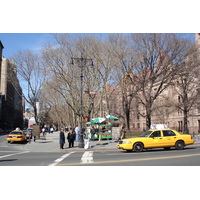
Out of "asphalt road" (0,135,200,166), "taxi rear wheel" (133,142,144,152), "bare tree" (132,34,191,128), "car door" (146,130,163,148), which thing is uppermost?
"bare tree" (132,34,191,128)

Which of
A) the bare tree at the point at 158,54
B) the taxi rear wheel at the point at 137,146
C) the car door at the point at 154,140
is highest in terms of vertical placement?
the bare tree at the point at 158,54

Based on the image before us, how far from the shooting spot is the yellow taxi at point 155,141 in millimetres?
14820

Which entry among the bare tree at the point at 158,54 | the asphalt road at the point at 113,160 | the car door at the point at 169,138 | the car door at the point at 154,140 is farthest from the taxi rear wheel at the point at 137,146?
the bare tree at the point at 158,54

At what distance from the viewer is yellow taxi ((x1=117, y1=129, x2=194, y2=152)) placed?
14.8 m

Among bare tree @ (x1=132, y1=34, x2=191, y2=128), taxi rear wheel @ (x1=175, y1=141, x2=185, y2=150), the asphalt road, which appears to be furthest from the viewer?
bare tree @ (x1=132, y1=34, x2=191, y2=128)

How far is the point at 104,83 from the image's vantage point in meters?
29.2

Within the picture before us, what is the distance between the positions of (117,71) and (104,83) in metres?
2.29

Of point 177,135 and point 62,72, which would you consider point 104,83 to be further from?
point 177,135

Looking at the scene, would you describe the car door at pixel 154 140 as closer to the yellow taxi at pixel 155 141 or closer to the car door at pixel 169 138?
the yellow taxi at pixel 155 141

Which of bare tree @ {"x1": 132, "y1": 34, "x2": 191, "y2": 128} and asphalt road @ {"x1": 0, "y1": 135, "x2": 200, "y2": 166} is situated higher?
bare tree @ {"x1": 132, "y1": 34, "x2": 191, "y2": 128}

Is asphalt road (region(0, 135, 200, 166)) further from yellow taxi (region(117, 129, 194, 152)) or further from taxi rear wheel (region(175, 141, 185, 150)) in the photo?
taxi rear wheel (region(175, 141, 185, 150))

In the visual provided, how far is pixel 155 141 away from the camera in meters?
15.1

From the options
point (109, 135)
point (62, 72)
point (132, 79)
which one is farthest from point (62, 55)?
point (109, 135)

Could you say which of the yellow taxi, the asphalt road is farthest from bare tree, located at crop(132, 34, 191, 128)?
the asphalt road
